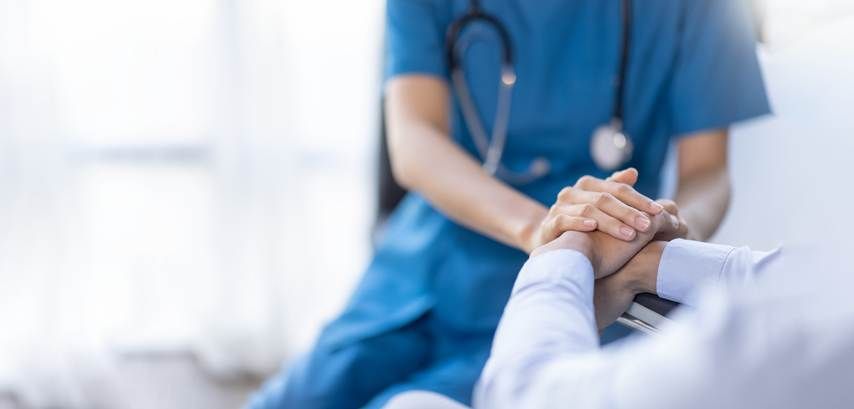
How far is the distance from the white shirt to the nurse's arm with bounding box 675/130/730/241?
11cm

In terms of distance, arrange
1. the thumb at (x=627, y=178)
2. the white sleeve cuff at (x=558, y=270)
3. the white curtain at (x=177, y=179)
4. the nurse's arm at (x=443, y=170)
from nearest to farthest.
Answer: the white sleeve cuff at (x=558, y=270) → the thumb at (x=627, y=178) → the nurse's arm at (x=443, y=170) → the white curtain at (x=177, y=179)

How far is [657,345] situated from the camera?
0.46 metres

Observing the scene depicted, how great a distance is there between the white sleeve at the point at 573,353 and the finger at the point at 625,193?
66mm

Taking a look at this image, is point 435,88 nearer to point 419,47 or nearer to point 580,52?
point 419,47

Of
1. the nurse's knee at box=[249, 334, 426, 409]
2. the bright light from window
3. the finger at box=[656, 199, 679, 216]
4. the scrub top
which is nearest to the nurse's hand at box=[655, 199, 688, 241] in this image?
Result: the finger at box=[656, 199, 679, 216]

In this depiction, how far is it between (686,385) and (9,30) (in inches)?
55.4

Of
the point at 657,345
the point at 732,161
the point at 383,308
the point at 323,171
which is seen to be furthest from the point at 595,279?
the point at 323,171

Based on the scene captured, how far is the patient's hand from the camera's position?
0.59 metres

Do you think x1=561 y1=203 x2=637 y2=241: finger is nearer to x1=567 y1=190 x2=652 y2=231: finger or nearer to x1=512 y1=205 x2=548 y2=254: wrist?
x1=567 y1=190 x2=652 y2=231: finger

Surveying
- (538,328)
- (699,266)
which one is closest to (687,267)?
(699,266)

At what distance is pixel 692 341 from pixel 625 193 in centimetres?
22

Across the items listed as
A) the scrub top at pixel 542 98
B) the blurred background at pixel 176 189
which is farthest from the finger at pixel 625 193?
the blurred background at pixel 176 189

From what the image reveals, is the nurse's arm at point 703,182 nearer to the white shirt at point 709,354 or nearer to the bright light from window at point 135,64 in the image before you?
the white shirt at point 709,354

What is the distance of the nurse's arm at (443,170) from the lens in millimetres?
846
